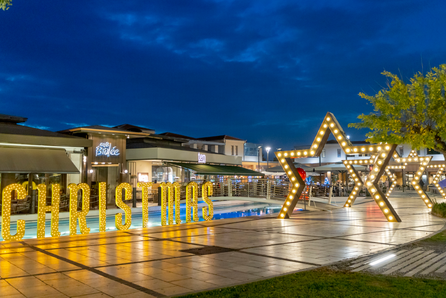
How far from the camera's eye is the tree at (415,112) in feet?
48.9

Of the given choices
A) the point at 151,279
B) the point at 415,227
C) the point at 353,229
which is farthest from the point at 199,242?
the point at 415,227

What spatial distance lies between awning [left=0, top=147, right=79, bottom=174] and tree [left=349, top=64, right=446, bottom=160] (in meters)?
15.5

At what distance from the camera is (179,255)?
358 inches

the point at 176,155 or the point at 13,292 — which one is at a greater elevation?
the point at 176,155

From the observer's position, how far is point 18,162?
1941 centimetres

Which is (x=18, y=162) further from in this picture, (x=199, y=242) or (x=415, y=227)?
(x=415, y=227)

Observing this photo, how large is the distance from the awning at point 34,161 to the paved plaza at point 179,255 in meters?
8.38

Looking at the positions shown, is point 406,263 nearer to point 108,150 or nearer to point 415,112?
point 415,112

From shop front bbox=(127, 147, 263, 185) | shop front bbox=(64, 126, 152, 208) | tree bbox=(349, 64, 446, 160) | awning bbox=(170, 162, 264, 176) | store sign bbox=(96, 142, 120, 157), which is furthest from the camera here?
shop front bbox=(127, 147, 263, 185)

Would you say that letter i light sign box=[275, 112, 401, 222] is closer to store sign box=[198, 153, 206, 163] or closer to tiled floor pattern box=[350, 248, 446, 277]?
tiled floor pattern box=[350, 248, 446, 277]

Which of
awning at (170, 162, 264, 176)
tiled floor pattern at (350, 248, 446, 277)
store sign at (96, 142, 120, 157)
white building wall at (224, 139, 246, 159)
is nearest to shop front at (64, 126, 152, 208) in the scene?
store sign at (96, 142, 120, 157)

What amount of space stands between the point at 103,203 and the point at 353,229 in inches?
339

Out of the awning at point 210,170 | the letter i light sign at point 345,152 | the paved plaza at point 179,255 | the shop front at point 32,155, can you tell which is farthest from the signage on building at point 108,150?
the letter i light sign at point 345,152

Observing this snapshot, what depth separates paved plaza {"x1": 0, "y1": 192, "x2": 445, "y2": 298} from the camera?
641 centimetres
